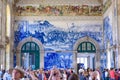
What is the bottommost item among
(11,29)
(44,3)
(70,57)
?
(70,57)

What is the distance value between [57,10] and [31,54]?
5037mm

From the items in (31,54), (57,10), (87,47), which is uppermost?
(57,10)

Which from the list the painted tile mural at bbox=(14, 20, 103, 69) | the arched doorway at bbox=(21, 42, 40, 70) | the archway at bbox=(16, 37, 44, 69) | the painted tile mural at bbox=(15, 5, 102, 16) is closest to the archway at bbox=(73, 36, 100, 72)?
the painted tile mural at bbox=(14, 20, 103, 69)

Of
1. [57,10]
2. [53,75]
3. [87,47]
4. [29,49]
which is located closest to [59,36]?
[57,10]

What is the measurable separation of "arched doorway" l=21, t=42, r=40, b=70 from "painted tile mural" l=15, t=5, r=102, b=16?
123 inches

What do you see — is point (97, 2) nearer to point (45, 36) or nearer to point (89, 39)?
→ point (89, 39)

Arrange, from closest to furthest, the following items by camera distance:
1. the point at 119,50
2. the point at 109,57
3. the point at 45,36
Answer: the point at 119,50, the point at 109,57, the point at 45,36

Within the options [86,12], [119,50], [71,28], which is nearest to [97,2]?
[86,12]

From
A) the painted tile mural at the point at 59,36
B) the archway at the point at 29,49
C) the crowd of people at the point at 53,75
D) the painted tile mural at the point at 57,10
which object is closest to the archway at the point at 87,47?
the painted tile mural at the point at 59,36

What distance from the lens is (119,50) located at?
93.2 ft

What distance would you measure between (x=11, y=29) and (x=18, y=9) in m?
2.70

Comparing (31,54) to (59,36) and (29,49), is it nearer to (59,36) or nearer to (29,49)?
(29,49)

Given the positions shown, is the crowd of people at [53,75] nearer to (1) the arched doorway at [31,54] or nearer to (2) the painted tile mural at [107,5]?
(2) the painted tile mural at [107,5]

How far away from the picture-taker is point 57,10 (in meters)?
35.6
